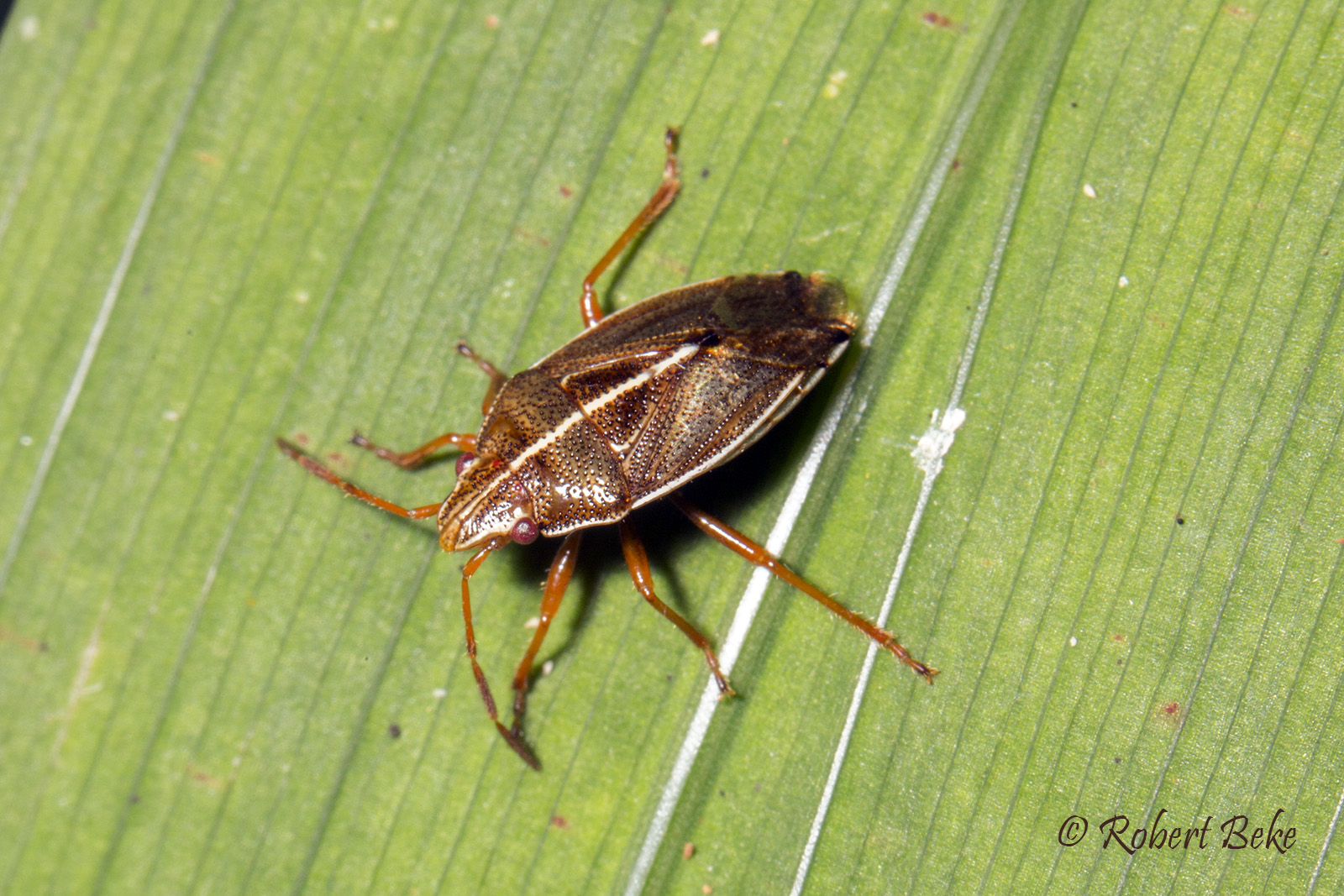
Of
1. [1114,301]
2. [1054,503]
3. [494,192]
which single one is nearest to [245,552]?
[494,192]

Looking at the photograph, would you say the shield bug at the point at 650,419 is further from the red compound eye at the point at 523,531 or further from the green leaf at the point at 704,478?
the green leaf at the point at 704,478

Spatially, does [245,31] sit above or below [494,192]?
above

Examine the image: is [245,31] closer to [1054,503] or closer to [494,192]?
[494,192]

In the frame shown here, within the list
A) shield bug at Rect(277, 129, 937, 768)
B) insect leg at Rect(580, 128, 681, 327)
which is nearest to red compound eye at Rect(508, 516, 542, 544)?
shield bug at Rect(277, 129, 937, 768)

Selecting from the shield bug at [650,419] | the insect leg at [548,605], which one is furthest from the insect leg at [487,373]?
the insect leg at [548,605]

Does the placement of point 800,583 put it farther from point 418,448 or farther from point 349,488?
point 349,488
